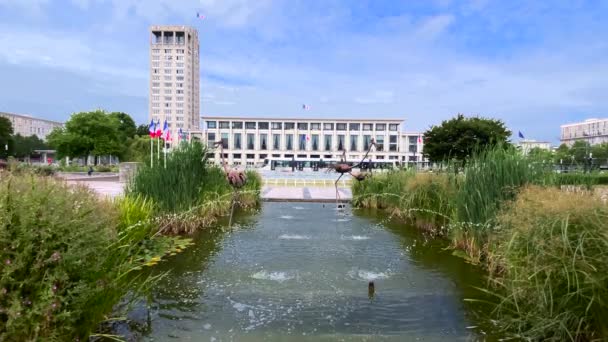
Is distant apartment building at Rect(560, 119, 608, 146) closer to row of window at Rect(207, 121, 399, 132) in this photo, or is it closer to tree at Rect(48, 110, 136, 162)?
row of window at Rect(207, 121, 399, 132)

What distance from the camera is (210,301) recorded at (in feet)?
15.0

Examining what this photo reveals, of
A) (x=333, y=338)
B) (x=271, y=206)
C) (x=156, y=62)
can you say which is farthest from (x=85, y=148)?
(x=156, y=62)

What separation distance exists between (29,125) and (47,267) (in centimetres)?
13366

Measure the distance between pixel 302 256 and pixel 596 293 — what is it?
13.9 feet

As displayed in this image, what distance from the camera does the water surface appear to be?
3.86 m

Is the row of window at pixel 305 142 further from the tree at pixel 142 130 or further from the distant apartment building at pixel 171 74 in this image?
the distant apartment building at pixel 171 74

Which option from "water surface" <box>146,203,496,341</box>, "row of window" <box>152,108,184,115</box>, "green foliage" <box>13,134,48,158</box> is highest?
"row of window" <box>152,108,184,115</box>

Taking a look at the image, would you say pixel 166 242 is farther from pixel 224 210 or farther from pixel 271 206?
pixel 271 206

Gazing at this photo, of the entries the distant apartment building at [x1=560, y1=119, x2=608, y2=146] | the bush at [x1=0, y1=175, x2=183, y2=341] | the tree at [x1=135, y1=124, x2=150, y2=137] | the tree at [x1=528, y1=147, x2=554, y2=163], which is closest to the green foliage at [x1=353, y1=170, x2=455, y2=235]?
the tree at [x1=528, y1=147, x2=554, y2=163]

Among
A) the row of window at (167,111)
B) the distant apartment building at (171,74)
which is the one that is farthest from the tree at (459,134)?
the row of window at (167,111)

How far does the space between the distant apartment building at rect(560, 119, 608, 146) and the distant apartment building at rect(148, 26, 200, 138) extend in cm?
9907

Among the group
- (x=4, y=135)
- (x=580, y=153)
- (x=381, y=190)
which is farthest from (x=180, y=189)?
(x=4, y=135)

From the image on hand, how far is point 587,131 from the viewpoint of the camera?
106625mm

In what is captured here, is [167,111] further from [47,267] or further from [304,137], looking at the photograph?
[47,267]
